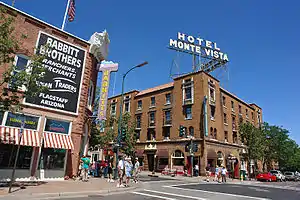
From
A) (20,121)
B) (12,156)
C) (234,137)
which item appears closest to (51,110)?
(20,121)

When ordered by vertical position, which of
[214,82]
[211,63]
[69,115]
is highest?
[211,63]

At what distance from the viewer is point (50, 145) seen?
1432 cm

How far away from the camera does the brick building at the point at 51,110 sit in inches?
532

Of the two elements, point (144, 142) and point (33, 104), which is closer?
point (33, 104)

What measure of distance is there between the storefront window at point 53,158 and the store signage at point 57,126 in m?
1.26

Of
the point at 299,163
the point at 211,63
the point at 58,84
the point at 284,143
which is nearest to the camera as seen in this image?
the point at 58,84

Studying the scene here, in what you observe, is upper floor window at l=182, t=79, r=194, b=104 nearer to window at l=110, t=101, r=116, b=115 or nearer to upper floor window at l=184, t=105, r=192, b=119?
upper floor window at l=184, t=105, r=192, b=119

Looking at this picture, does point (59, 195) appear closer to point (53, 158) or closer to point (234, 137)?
point (53, 158)

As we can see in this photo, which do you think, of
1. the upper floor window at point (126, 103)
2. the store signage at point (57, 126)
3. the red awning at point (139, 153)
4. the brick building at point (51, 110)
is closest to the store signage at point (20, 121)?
the brick building at point (51, 110)

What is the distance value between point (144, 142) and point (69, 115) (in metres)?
25.0

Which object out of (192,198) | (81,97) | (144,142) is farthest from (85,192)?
(144,142)

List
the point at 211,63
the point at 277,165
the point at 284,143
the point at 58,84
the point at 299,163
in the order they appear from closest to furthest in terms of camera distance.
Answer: the point at 58,84 < the point at 211,63 < the point at 284,143 < the point at 277,165 < the point at 299,163

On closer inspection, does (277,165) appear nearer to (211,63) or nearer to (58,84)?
(211,63)

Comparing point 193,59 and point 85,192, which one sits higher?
point 193,59
